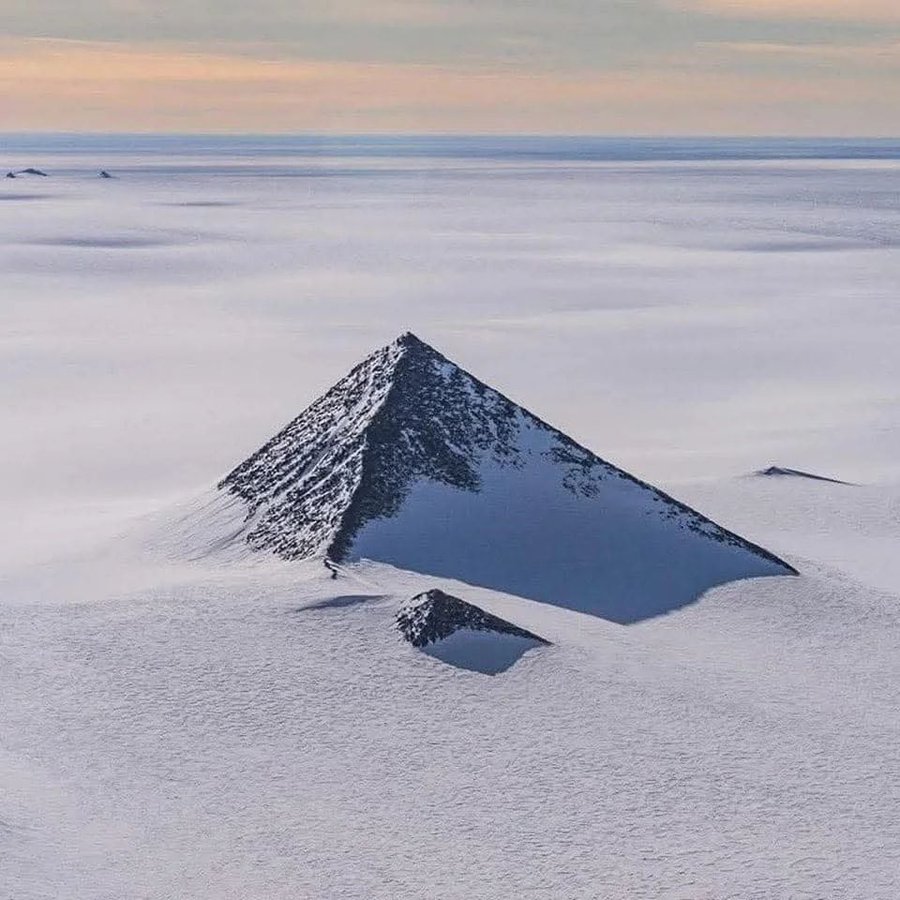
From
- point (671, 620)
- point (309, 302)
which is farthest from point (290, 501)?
point (309, 302)

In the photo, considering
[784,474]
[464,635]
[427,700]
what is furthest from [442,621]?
[784,474]

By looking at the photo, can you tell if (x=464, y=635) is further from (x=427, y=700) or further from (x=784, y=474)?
(x=784, y=474)

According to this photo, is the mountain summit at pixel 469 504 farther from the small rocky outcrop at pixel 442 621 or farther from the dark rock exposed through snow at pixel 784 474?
the dark rock exposed through snow at pixel 784 474

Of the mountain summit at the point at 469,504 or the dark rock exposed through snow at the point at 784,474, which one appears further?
the dark rock exposed through snow at the point at 784,474

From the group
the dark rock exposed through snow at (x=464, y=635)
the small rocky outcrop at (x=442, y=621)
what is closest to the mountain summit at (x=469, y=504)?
the small rocky outcrop at (x=442, y=621)

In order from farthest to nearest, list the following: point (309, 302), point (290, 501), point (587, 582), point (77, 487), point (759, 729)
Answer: point (309, 302) → point (77, 487) → point (290, 501) → point (587, 582) → point (759, 729)

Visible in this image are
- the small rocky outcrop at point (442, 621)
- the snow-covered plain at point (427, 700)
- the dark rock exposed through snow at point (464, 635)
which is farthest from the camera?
the small rocky outcrop at point (442, 621)

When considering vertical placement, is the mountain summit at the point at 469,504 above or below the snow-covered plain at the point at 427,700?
above

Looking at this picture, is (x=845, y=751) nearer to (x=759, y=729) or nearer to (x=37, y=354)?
(x=759, y=729)

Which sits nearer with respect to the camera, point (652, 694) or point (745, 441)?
point (652, 694)
